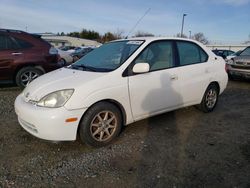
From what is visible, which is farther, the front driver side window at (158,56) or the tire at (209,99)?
the tire at (209,99)

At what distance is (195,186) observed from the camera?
2.89 metres

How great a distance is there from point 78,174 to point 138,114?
1450mm

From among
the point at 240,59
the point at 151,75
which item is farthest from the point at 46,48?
the point at 240,59

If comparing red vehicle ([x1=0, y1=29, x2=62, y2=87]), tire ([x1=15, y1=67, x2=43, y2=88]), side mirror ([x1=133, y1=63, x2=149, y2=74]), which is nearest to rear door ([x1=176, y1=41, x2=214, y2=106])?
side mirror ([x1=133, y1=63, x2=149, y2=74])

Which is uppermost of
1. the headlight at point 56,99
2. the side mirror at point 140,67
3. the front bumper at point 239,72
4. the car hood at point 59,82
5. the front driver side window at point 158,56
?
the front driver side window at point 158,56

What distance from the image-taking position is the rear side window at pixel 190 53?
4867 millimetres

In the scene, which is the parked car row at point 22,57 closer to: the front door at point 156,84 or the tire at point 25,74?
the tire at point 25,74

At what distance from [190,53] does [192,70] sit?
38 centimetres

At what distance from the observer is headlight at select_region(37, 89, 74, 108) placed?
3453 mm

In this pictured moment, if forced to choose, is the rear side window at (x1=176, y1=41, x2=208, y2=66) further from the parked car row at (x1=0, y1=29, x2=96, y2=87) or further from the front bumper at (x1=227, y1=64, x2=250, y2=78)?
the front bumper at (x1=227, y1=64, x2=250, y2=78)

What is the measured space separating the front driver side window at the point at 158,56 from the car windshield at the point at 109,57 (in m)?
0.18

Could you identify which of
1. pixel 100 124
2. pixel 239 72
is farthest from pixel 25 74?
pixel 239 72

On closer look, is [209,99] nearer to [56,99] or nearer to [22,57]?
[56,99]

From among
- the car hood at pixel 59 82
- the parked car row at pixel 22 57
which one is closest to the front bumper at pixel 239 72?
the parked car row at pixel 22 57
